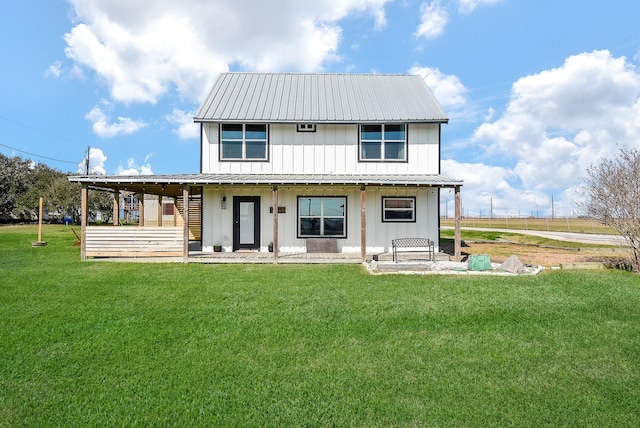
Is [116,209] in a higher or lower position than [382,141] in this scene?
lower

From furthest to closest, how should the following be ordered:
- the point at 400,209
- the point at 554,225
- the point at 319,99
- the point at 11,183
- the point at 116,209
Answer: the point at 11,183, the point at 554,225, the point at 116,209, the point at 319,99, the point at 400,209

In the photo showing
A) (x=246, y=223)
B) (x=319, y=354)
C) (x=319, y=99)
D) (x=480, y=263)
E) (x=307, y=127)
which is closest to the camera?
(x=319, y=354)

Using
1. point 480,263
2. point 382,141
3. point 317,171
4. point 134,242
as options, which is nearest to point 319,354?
point 480,263

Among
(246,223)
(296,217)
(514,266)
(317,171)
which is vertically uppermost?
(317,171)

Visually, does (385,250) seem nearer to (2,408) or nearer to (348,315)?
(348,315)

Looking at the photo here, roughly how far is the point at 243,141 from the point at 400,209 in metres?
6.54

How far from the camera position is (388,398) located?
350 centimetres

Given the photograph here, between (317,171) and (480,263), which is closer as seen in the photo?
(480,263)

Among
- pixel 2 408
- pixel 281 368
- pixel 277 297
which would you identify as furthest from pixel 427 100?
pixel 2 408

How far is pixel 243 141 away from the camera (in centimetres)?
1390

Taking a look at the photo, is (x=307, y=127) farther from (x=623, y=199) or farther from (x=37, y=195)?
(x=37, y=195)

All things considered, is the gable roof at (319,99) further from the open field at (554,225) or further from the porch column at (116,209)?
the open field at (554,225)

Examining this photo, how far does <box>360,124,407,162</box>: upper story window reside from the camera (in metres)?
14.0

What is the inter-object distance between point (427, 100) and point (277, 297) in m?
11.9
